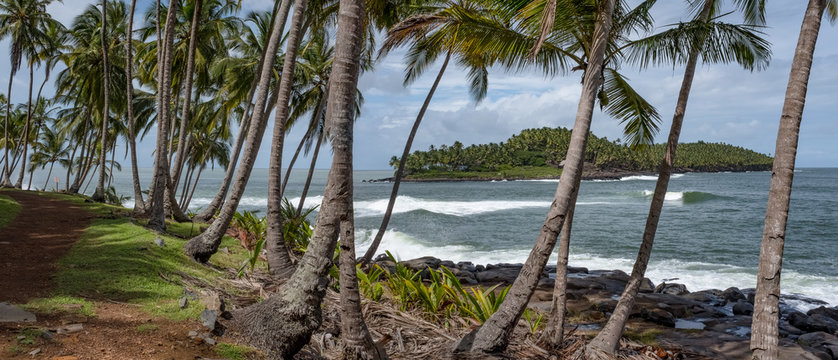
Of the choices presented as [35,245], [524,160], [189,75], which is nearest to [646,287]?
[35,245]

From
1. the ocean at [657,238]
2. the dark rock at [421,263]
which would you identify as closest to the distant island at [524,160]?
the ocean at [657,238]

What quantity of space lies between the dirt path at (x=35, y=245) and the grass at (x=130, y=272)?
6.6 inches

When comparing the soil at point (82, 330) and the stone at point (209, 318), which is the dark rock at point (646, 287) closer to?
the stone at point (209, 318)

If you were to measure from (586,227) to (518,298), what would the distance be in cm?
2296

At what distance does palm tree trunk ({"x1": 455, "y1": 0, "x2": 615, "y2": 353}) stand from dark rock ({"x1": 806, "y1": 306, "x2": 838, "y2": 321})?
876 centimetres

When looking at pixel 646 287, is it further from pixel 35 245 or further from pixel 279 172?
pixel 35 245

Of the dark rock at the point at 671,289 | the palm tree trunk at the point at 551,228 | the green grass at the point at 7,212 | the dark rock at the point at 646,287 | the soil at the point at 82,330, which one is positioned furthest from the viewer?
the dark rock at the point at 671,289

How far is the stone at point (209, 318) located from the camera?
4578 millimetres

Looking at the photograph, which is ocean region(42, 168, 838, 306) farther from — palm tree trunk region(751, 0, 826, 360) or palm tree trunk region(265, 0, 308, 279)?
palm tree trunk region(265, 0, 308, 279)

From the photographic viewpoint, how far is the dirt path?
510cm

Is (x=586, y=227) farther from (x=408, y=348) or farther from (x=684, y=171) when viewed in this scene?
(x=684, y=171)

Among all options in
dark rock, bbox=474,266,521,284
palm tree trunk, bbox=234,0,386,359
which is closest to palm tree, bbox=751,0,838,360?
palm tree trunk, bbox=234,0,386,359

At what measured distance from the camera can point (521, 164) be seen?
87000 millimetres

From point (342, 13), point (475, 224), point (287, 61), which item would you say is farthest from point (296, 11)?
point (475, 224)
